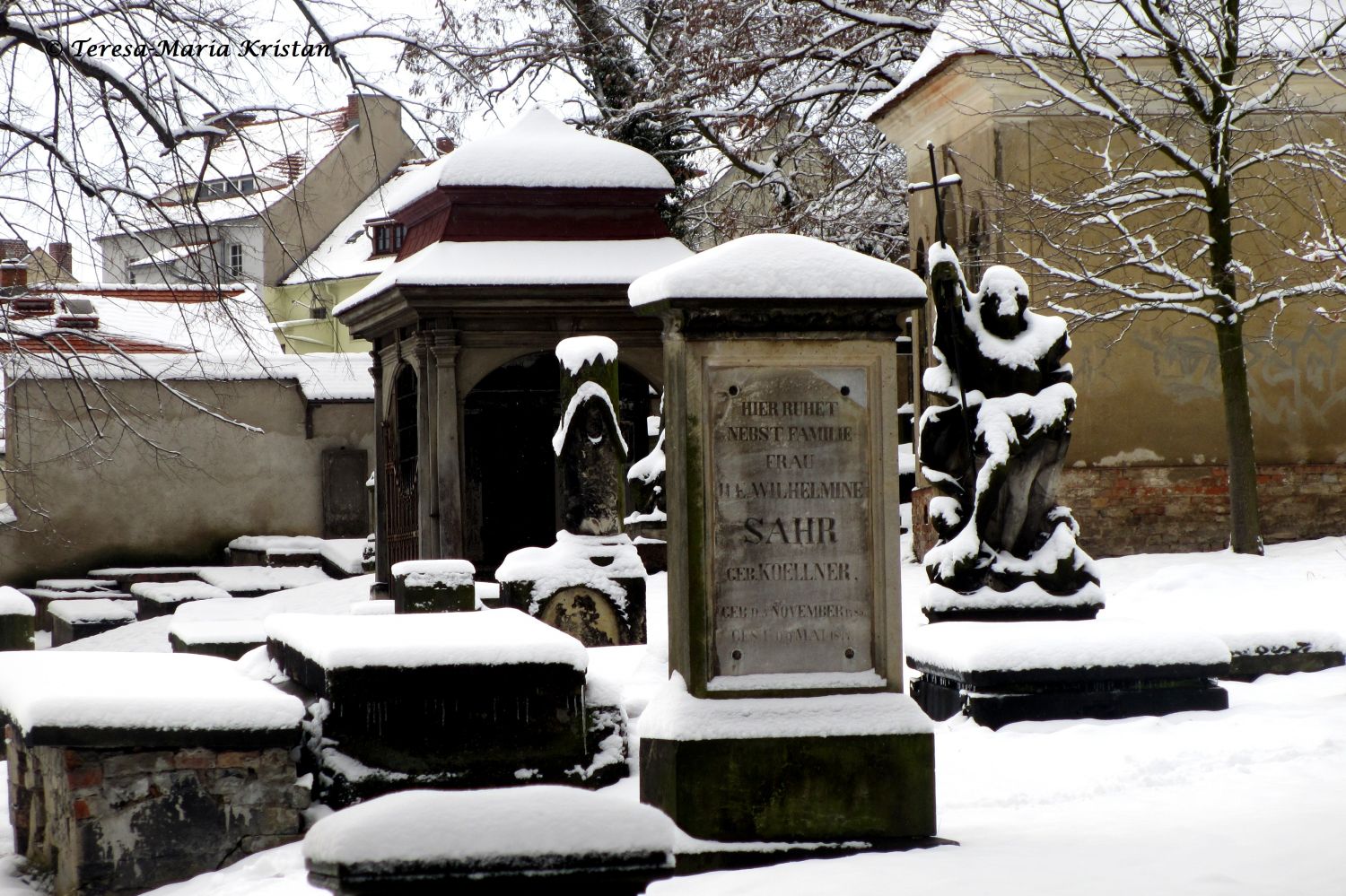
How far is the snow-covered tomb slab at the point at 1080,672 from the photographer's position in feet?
27.6

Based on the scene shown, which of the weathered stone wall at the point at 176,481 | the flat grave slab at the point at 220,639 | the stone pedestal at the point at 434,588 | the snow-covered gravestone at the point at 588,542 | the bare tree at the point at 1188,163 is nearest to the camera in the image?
the stone pedestal at the point at 434,588

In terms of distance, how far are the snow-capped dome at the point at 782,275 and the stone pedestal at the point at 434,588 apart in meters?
5.75

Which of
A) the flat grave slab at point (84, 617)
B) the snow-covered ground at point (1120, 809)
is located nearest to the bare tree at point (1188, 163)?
the snow-covered ground at point (1120, 809)

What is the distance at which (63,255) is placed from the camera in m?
9.23

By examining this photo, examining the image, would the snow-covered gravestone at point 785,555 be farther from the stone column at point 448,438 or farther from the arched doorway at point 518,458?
the arched doorway at point 518,458

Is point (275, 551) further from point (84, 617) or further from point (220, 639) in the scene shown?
point (220, 639)

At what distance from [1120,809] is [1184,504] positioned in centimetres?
1179

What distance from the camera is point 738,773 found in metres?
6.13

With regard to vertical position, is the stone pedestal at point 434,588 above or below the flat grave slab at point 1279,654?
above

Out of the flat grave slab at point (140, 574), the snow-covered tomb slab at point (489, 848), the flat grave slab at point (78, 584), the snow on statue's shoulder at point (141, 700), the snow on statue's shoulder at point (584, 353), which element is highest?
the snow on statue's shoulder at point (584, 353)

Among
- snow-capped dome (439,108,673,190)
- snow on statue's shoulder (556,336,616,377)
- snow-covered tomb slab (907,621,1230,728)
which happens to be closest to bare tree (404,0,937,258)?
snow-capped dome (439,108,673,190)

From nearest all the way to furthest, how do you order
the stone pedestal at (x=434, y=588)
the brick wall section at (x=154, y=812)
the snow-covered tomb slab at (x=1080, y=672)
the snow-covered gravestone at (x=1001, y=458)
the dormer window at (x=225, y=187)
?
the brick wall section at (x=154, y=812), the snow-covered tomb slab at (x=1080, y=672), the dormer window at (x=225, y=187), the snow-covered gravestone at (x=1001, y=458), the stone pedestal at (x=434, y=588)

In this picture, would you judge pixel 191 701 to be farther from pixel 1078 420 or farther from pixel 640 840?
pixel 1078 420

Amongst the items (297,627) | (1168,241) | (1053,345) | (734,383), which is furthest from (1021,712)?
(1168,241)
